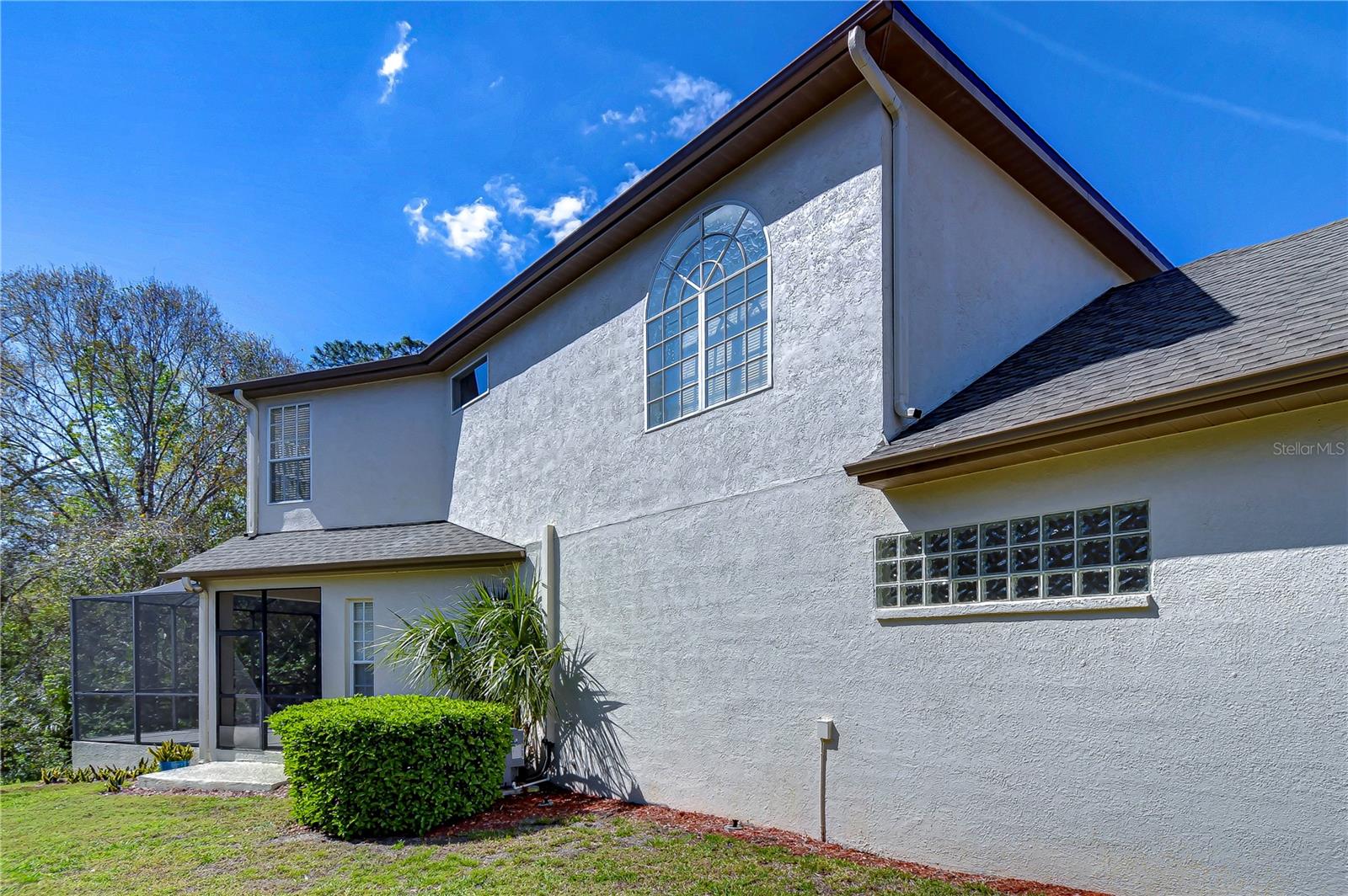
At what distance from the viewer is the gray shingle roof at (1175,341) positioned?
A: 16.7 feet

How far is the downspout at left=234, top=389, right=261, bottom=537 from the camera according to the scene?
1527 centimetres

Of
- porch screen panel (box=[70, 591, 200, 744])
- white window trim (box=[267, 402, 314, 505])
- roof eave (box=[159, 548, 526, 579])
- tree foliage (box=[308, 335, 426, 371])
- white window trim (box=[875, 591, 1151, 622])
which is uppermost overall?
tree foliage (box=[308, 335, 426, 371])

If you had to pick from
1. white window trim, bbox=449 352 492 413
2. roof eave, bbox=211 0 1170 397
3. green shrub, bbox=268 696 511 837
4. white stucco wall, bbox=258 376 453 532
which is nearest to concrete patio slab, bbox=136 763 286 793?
green shrub, bbox=268 696 511 837

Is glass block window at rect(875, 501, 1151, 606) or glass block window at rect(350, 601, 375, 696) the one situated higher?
glass block window at rect(875, 501, 1151, 606)

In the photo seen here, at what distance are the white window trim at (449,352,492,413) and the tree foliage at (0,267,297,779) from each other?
9.60 m

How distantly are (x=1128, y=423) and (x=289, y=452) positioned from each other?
14.1m

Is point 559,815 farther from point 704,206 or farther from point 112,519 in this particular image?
point 112,519

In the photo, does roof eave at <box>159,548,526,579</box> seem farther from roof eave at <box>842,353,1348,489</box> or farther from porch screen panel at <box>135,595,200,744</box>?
roof eave at <box>842,353,1348,489</box>

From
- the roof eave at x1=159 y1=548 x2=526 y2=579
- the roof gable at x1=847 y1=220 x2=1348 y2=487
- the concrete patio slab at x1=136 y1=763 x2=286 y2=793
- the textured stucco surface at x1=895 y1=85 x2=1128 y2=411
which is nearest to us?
the roof gable at x1=847 y1=220 x2=1348 y2=487

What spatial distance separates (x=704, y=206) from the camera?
9.11 metres

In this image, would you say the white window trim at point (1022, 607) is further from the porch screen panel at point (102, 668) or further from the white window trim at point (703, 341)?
the porch screen panel at point (102, 668)

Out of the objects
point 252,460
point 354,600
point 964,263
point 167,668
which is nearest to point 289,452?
point 252,460

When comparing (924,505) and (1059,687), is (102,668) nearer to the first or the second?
(924,505)

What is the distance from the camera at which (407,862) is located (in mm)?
6992
